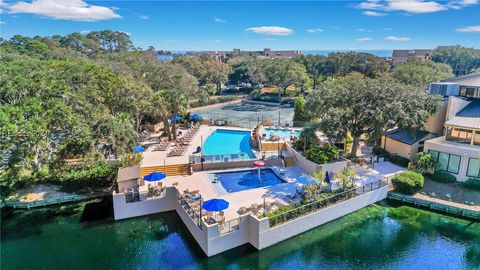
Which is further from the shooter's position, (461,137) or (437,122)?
(437,122)

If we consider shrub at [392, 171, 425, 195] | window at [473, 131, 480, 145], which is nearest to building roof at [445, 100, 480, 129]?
window at [473, 131, 480, 145]

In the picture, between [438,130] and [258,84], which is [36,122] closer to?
[438,130]

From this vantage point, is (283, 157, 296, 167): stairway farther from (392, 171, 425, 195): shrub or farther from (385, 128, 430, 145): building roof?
(385, 128, 430, 145): building roof

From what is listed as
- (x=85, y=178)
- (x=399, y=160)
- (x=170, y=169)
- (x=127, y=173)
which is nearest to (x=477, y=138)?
(x=399, y=160)

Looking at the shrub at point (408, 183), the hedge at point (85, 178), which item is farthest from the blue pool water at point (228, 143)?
the shrub at point (408, 183)

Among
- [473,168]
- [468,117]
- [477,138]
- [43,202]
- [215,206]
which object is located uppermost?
[468,117]

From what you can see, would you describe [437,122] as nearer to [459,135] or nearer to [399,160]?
[459,135]
